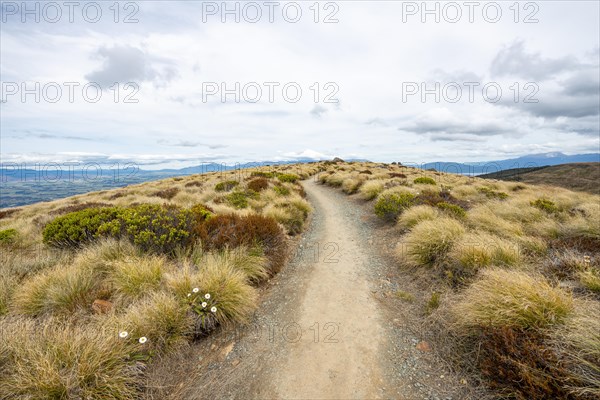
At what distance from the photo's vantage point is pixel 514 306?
4160 millimetres

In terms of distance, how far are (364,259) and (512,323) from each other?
4.57 m

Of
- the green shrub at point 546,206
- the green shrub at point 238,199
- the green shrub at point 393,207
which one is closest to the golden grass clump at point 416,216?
the green shrub at point 393,207

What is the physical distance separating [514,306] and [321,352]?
3109 mm

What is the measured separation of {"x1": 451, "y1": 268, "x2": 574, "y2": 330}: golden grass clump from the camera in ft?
13.0

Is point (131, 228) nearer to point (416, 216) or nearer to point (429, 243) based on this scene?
point (429, 243)

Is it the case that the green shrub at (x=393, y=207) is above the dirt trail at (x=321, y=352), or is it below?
above

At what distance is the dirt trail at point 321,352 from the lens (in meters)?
3.82

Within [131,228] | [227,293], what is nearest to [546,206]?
[227,293]

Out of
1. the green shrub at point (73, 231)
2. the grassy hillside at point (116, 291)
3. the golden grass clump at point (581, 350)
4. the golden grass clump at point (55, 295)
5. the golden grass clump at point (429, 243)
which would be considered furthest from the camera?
the green shrub at point (73, 231)

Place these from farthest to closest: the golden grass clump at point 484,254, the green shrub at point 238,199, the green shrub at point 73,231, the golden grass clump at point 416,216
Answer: the green shrub at point 238,199 → the golden grass clump at point 416,216 → the green shrub at point 73,231 → the golden grass clump at point 484,254

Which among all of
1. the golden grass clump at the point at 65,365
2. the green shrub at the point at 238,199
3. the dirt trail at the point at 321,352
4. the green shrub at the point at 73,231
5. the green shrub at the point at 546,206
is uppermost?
the green shrub at the point at 238,199

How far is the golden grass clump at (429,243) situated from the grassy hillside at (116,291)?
3.63 m

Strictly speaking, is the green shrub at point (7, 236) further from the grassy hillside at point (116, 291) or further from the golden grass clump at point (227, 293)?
the golden grass clump at point (227, 293)

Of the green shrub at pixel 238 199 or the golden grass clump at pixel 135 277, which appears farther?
the green shrub at pixel 238 199
